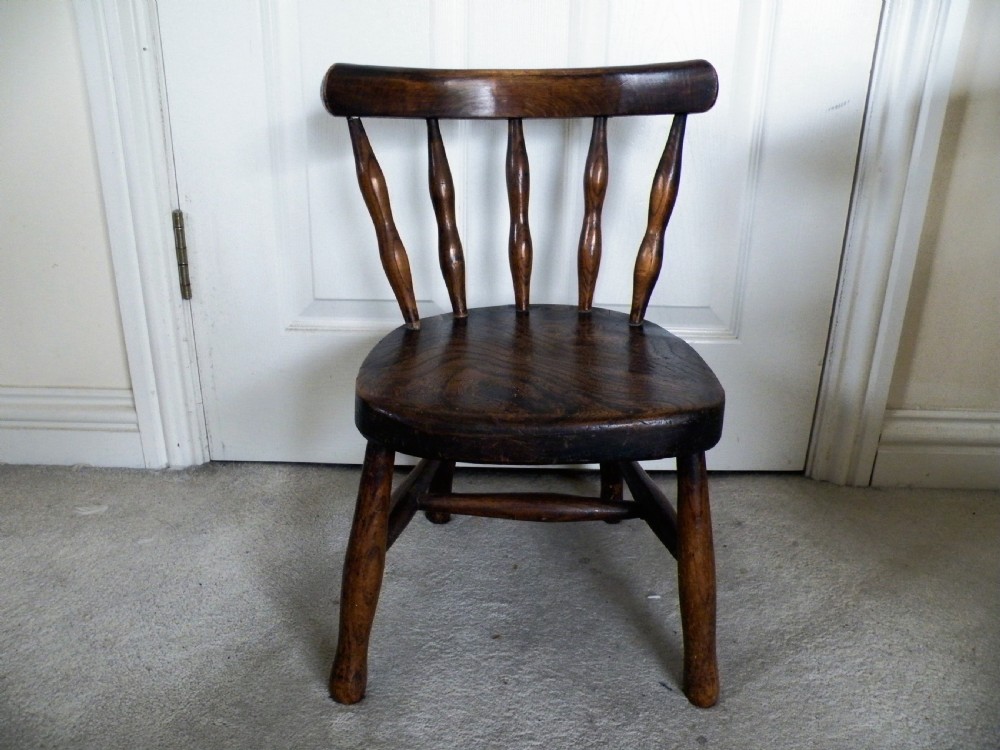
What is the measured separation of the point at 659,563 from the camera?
1027 mm

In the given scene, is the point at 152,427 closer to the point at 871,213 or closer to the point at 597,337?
the point at 597,337

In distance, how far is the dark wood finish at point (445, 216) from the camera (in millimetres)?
921

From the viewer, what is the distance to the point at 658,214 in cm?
91

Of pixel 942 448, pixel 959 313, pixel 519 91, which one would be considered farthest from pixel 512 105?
pixel 942 448

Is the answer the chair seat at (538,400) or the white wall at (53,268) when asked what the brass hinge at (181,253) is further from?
the chair seat at (538,400)

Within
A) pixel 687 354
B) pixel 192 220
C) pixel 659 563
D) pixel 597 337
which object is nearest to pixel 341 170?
pixel 192 220

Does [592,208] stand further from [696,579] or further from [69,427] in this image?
[69,427]

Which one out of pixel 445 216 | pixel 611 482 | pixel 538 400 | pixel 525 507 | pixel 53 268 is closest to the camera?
pixel 538 400

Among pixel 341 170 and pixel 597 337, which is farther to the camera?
pixel 341 170

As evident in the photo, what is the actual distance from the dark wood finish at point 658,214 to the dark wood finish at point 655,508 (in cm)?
20

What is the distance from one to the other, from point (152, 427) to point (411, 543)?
1.72 ft

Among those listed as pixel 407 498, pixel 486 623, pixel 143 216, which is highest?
pixel 143 216

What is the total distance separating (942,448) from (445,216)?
91 cm

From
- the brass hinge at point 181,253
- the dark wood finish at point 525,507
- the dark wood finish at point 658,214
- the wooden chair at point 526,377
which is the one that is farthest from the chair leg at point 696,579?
the brass hinge at point 181,253
